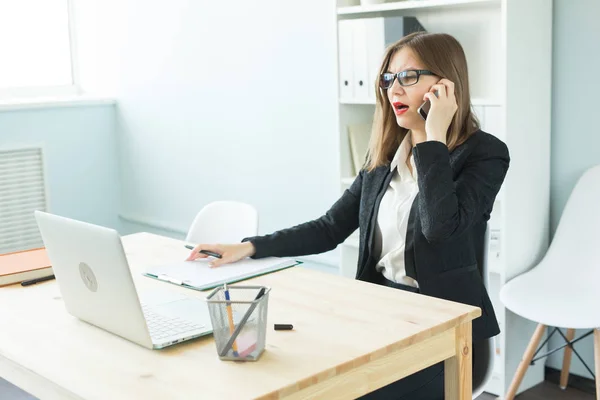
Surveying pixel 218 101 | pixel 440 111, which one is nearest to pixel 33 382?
pixel 440 111

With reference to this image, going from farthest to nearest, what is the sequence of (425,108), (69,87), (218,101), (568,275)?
1. (69,87)
2. (218,101)
3. (568,275)
4. (425,108)

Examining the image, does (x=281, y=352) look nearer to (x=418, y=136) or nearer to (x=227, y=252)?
(x=227, y=252)

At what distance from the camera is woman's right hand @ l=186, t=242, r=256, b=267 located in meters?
2.00

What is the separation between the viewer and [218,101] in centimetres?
418

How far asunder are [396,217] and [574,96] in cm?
121

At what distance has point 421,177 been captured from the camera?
185 centimetres

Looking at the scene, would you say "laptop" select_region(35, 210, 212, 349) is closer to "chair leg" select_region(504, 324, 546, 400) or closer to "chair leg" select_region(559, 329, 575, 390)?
"chair leg" select_region(504, 324, 546, 400)

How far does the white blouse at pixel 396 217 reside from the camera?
6.52 feet

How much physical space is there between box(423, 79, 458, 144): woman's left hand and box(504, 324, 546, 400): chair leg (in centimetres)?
108

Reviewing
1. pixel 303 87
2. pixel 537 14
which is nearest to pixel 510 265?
pixel 537 14

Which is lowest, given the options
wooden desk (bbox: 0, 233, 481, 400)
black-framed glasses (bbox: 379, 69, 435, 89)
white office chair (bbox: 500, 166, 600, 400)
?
white office chair (bbox: 500, 166, 600, 400)

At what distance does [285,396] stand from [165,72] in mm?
3442

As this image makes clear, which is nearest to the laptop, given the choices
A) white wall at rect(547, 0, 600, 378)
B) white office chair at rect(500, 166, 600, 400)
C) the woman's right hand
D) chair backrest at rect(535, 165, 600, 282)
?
the woman's right hand

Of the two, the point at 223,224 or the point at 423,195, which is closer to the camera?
the point at 423,195
